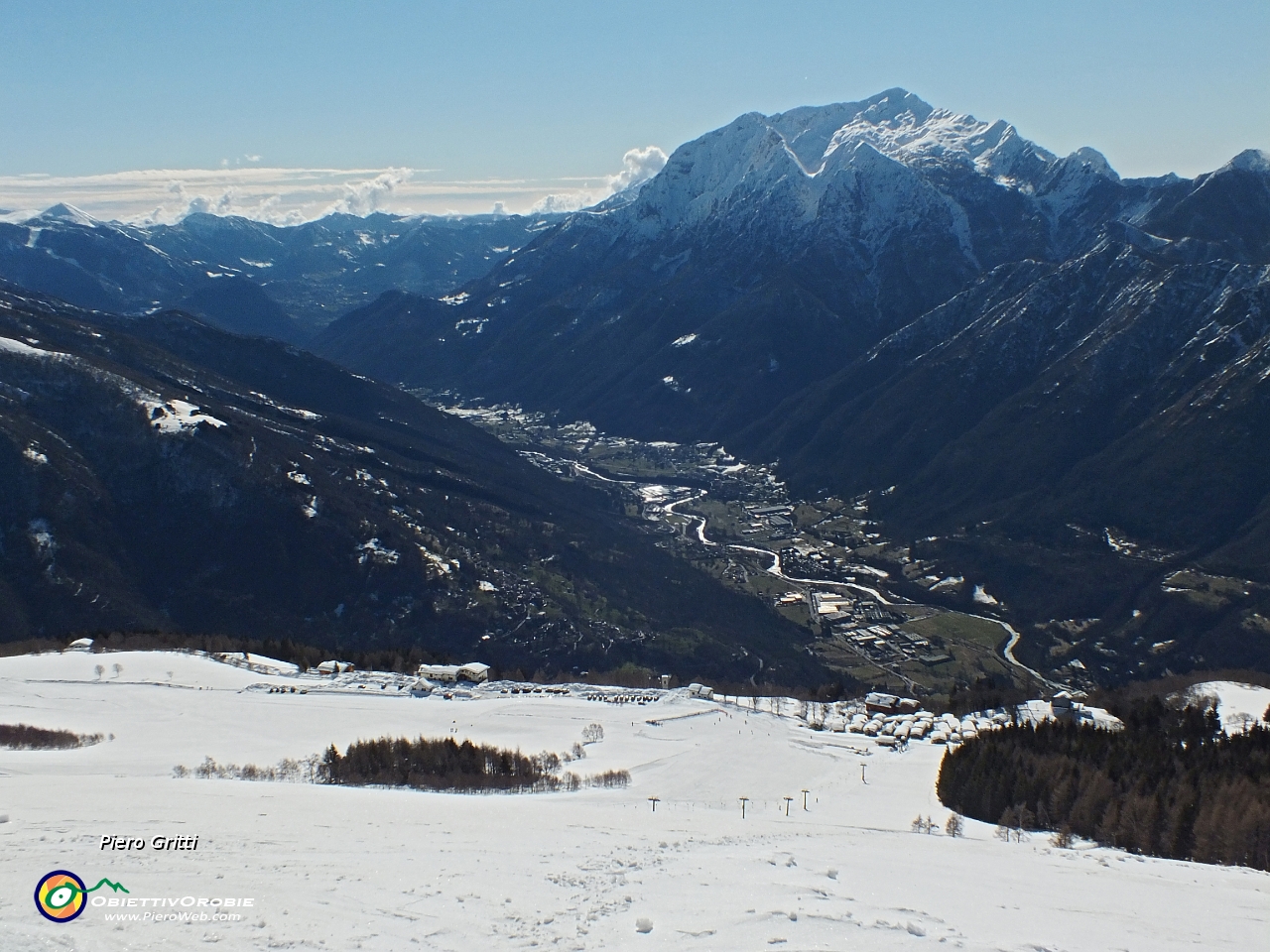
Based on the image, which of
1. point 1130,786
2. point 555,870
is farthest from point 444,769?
point 1130,786

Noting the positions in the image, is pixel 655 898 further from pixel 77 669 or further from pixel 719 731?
pixel 77 669

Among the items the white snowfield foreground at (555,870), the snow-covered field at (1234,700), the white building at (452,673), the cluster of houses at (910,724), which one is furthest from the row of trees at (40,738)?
the snow-covered field at (1234,700)

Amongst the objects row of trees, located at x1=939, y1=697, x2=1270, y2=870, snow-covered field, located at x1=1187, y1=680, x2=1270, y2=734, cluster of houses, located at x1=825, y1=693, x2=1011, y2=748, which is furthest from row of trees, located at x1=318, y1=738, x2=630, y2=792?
snow-covered field, located at x1=1187, y1=680, x2=1270, y2=734

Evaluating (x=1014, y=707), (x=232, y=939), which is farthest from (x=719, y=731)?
(x=232, y=939)

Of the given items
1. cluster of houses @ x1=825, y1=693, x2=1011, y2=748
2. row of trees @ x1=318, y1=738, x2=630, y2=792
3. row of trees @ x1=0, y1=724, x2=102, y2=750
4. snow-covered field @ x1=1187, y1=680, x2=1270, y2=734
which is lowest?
row of trees @ x1=0, y1=724, x2=102, y2=750

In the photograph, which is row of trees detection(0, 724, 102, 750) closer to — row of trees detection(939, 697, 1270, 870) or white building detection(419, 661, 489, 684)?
white building detection(419, 661, 489, 684)

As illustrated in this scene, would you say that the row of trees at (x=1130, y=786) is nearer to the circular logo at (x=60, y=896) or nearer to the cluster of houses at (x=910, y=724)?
the cluster of houses at (x=910, y=724)
